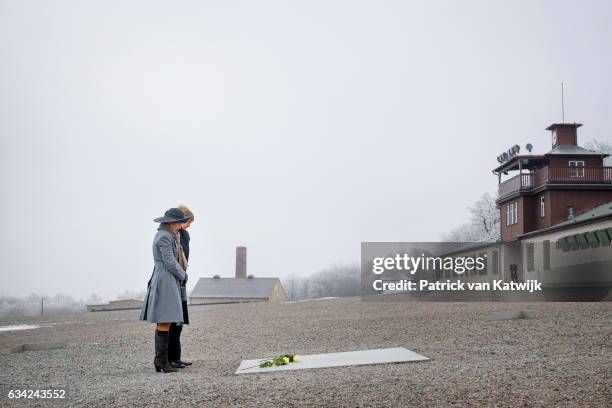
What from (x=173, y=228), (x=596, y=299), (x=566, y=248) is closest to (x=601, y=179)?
(x=566, y=248)

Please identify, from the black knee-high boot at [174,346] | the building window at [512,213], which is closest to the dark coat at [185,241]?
the black knee-high boot at [174,346]

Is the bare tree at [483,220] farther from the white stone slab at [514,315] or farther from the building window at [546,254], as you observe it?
the white stone slab at [514,315]

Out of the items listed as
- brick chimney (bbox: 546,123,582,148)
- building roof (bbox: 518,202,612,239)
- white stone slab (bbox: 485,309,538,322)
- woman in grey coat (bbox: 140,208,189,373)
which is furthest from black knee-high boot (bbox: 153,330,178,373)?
brick chimney (bbox: 546,123,582,148)

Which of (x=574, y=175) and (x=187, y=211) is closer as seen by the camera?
(x=187, y=211)

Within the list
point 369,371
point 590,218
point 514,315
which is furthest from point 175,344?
point 590,218

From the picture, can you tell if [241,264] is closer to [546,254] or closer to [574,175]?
[574,175]

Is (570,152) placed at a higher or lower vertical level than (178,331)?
higher

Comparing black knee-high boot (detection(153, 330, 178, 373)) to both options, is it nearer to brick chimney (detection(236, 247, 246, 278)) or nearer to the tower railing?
the tower railing

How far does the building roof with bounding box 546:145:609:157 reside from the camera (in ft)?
147

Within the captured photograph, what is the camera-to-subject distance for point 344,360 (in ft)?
30.7

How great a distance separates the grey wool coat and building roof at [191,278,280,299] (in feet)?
238

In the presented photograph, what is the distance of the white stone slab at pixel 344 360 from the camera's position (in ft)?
29.0

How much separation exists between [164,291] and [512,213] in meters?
40.4

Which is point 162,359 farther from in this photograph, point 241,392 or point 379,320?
point 379,320
